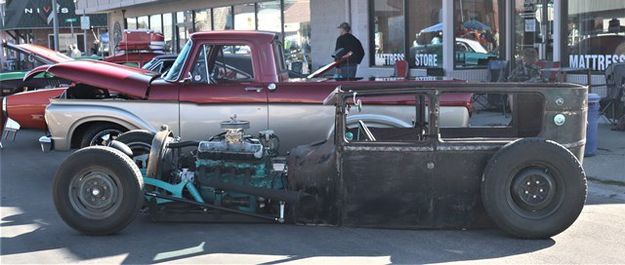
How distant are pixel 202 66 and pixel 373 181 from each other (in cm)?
324

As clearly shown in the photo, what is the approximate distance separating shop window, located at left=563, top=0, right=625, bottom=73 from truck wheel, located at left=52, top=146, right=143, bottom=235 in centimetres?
931

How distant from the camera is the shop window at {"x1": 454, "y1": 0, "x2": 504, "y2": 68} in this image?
14.4 m

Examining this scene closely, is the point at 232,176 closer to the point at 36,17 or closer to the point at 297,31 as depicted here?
the point at 297,31

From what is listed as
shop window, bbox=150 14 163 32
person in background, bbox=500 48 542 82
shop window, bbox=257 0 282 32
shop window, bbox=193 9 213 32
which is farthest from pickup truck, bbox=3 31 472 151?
shop window, bbox=150 14 163 32

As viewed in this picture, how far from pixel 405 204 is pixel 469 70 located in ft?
30.9

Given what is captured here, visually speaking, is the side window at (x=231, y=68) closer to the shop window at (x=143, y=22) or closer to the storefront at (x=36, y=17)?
the shop window at (x=143, y=22)

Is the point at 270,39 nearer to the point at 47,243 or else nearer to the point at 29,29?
the point at 47,243

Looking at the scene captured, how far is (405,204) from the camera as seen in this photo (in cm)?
A: 566

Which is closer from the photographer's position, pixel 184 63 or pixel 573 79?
pixel 184 63

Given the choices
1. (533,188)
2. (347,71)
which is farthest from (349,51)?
(533,188)

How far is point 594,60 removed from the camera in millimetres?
12266

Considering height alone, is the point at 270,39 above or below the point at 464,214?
above

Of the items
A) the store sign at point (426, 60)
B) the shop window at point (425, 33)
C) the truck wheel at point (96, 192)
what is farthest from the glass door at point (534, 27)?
the truck wheel at point (96, 192)

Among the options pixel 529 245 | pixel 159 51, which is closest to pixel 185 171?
pixel 529 245
